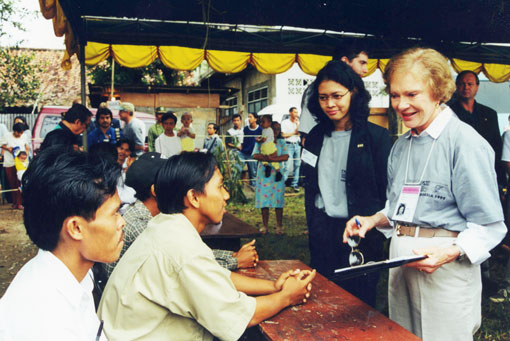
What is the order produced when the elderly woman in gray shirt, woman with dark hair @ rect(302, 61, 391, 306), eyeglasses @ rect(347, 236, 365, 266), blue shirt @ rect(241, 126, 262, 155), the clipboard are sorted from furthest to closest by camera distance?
blue shirt @ rect(241, 126, 262, 155)
woman with dark hair @ rect(302, 61, 391, 306)
eyeglasses @ rect(347, 236, 365, 266)
the elderly woman in gray shirt
the clipboard

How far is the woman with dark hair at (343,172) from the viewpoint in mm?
2428

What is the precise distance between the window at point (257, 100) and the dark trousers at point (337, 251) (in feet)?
42.2

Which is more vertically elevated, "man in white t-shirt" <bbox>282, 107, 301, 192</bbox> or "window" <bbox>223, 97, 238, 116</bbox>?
"window" <bbox>223, 97, 238, 116</bbox>

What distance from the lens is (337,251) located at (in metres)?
2.52

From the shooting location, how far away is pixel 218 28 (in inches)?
248

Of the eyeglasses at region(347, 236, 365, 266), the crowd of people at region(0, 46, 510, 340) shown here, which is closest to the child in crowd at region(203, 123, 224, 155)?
the crowd of people at region(0, 46, 510, 340)

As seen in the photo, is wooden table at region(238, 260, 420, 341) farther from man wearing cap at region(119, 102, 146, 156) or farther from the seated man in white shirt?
man wearing cap at region(119, 102, 146, 156)

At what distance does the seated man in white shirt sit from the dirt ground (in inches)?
141

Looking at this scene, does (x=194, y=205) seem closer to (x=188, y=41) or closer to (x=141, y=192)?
(x=141, y=192)

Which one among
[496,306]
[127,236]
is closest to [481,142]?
[127,236]

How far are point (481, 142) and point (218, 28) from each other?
5327 mm

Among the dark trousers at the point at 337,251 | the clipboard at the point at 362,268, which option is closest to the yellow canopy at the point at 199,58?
the dark trousers at the point at 337,251

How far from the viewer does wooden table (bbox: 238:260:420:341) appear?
55.1 inches

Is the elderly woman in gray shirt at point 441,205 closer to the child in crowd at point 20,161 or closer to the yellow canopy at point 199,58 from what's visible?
the yellow canopy at point 199,58
